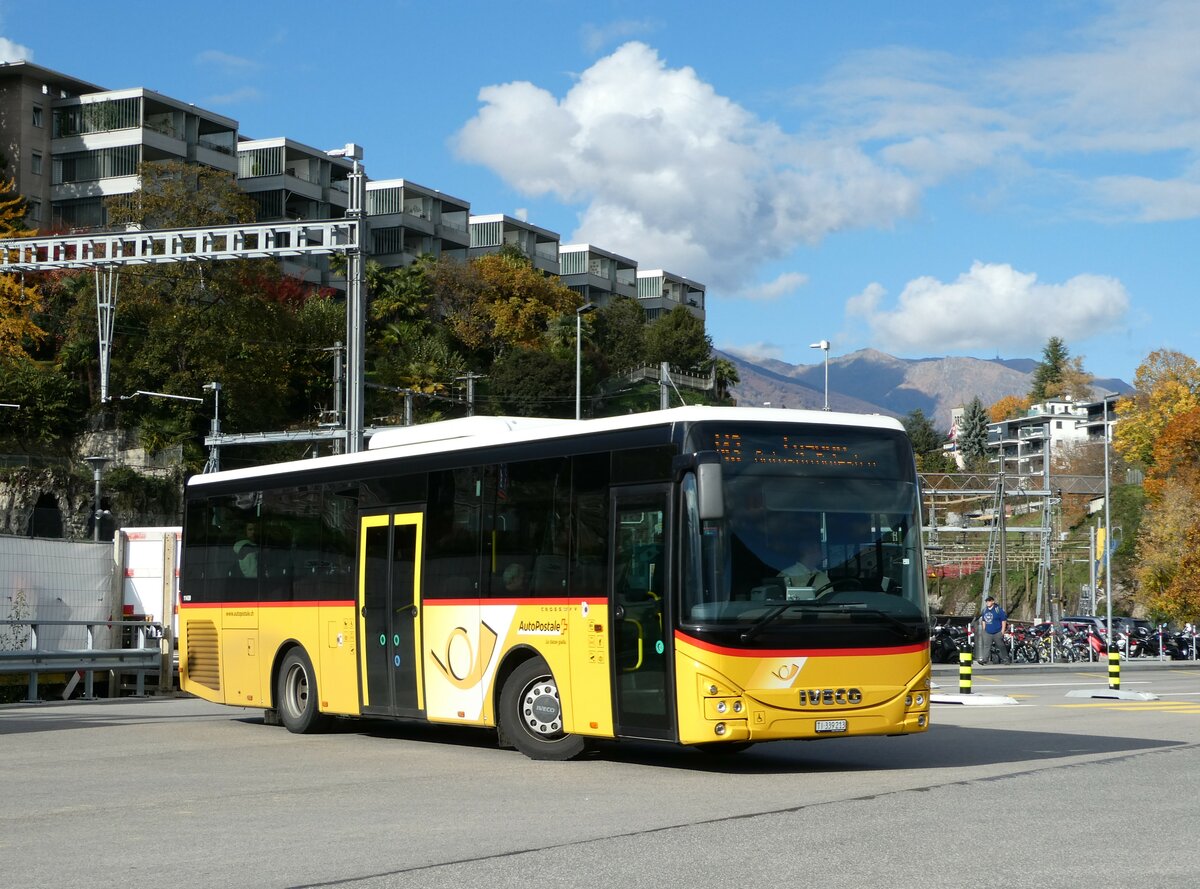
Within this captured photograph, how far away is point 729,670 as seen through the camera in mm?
13133

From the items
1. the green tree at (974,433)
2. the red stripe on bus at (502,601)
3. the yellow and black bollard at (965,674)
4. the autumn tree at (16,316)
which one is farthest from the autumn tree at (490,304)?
the green tree at (974,433)

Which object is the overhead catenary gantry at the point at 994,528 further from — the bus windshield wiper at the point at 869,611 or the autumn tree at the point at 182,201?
the bus windshield wiper at the point at 869,611

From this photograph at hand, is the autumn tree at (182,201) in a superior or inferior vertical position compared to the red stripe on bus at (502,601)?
superior

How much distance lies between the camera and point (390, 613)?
56.1ft

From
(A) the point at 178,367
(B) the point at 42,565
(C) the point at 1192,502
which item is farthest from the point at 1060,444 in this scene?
(B) the point at 42,565

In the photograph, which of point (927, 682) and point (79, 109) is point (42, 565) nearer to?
point (927, 682)

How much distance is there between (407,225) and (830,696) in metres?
101

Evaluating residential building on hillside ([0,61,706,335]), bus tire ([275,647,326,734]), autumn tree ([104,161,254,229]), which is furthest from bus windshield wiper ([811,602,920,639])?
residential building on hillside ([0,61,706,335])

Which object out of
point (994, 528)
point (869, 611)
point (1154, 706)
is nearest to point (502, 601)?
point (869, 611)

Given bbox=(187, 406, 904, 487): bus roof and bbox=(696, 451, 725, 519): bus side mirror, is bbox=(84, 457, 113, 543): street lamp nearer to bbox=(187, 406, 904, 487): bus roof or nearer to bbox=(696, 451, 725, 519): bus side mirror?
bbox=(187, 406, 904, 487): bus roof

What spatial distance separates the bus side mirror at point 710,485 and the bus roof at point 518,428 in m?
0.46

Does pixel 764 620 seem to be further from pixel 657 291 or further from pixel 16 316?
pixel 657 291

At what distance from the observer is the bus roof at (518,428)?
45.6 feet

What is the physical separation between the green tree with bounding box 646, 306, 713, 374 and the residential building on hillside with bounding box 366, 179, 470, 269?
51.2ft
